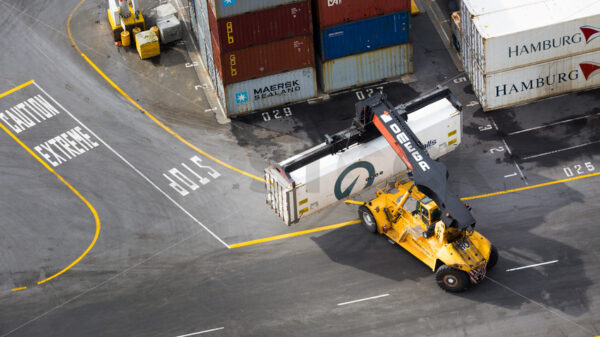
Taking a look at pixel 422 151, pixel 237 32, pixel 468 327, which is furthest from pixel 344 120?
pixel 468 327

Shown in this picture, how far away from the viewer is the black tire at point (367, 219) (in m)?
60.6

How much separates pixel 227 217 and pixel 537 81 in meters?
23.3

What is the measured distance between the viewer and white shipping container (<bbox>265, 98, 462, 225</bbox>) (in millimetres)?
58500

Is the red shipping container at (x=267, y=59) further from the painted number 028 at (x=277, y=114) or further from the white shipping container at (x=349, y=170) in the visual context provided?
the white shipping container at (x=349, y=170)

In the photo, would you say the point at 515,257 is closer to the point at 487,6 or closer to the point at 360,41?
the point at 487,6

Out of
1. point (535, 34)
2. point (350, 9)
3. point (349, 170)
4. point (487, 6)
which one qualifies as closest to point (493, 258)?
point (349, 170)

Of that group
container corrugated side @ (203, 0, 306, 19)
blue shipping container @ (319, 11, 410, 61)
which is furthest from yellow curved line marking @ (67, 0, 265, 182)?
blue shipping container @ (319, 11, 410, 61)

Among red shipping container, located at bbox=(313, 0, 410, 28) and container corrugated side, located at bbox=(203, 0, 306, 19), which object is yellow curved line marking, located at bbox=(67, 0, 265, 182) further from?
red shipping container, located at bbox=(313, 0, 410, 28)

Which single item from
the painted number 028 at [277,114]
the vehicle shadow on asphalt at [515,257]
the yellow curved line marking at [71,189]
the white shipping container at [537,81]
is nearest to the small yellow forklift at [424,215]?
the vehicle shadow on asphalt at [515,257]

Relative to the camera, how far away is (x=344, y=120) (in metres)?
70.3

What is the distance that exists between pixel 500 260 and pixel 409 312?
669 centimetres

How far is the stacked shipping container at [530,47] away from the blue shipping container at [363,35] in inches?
184

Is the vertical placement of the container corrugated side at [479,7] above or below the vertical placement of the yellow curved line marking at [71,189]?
above

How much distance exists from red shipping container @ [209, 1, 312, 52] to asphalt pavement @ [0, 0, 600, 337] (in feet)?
19.2
